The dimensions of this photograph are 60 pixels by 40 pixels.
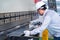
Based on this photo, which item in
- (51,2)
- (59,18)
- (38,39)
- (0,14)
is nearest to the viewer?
(38,39)

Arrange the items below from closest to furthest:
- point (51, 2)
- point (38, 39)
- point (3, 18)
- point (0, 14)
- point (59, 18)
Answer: point (38, 39) → point (59, 18) → point (0, 14) → point (3, 18) → point (51, 2)

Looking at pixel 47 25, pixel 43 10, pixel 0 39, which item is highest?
pixel 43 10

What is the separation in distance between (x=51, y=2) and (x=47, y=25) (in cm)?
165

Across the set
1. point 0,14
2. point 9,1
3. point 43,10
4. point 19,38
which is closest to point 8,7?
point 9,1

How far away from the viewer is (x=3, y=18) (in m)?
2.59

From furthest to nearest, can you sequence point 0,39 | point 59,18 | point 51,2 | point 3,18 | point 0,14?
point 51,2
point 3,18
point 0,14
point 59,18
point 0,39

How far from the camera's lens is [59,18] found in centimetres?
195

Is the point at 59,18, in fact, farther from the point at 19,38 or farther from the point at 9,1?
the point at 9,1

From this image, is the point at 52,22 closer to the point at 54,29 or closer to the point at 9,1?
the point at 54,29

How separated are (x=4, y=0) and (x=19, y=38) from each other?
1.08 m

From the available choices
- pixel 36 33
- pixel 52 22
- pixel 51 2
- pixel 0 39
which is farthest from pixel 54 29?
pixel 51 2

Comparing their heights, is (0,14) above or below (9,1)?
below

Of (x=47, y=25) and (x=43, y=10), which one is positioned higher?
(x=43, y=10)

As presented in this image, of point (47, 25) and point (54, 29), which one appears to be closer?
point (47, 25)
